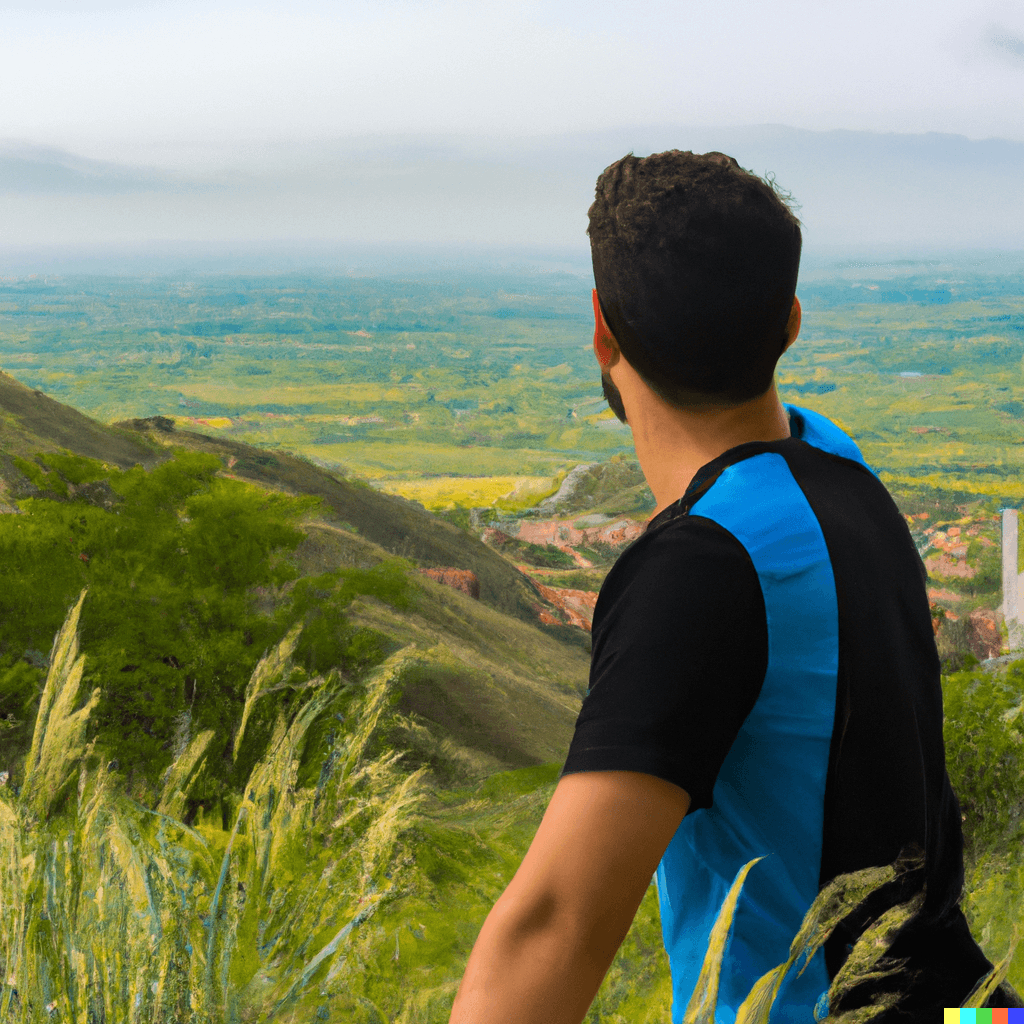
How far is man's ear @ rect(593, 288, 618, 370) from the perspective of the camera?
144cm

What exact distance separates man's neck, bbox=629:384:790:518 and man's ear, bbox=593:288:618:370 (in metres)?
0.11

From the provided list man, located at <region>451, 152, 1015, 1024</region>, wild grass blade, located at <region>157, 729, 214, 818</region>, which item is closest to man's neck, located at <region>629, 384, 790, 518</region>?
man, located at <region>451, 152, 1015, 1024</region>

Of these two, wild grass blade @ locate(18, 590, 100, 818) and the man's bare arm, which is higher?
the man's bare arm

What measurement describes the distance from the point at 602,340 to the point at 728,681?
2.19 ft

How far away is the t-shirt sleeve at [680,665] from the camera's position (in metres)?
1.00

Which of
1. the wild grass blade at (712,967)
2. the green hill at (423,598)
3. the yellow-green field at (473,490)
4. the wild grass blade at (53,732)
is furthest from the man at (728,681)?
the yellow-green field at (473,490)

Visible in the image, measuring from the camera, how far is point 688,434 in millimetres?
1377

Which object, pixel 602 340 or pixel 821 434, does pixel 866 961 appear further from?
pixel 602 340

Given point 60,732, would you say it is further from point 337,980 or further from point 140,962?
point 337,980

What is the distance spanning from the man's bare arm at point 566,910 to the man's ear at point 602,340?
0.75 m

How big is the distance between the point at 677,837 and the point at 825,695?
319 millimetres

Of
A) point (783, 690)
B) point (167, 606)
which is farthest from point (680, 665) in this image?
point (167, 606)

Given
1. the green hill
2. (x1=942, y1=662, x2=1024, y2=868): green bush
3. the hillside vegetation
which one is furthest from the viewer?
(x1=942, y1=662, x2=1024, y2=868): green bush

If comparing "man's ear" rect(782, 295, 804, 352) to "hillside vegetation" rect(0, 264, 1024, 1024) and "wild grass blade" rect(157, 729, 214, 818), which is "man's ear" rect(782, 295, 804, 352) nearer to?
"hillside vegetation" rect(0, 264, 1024, 1024)
